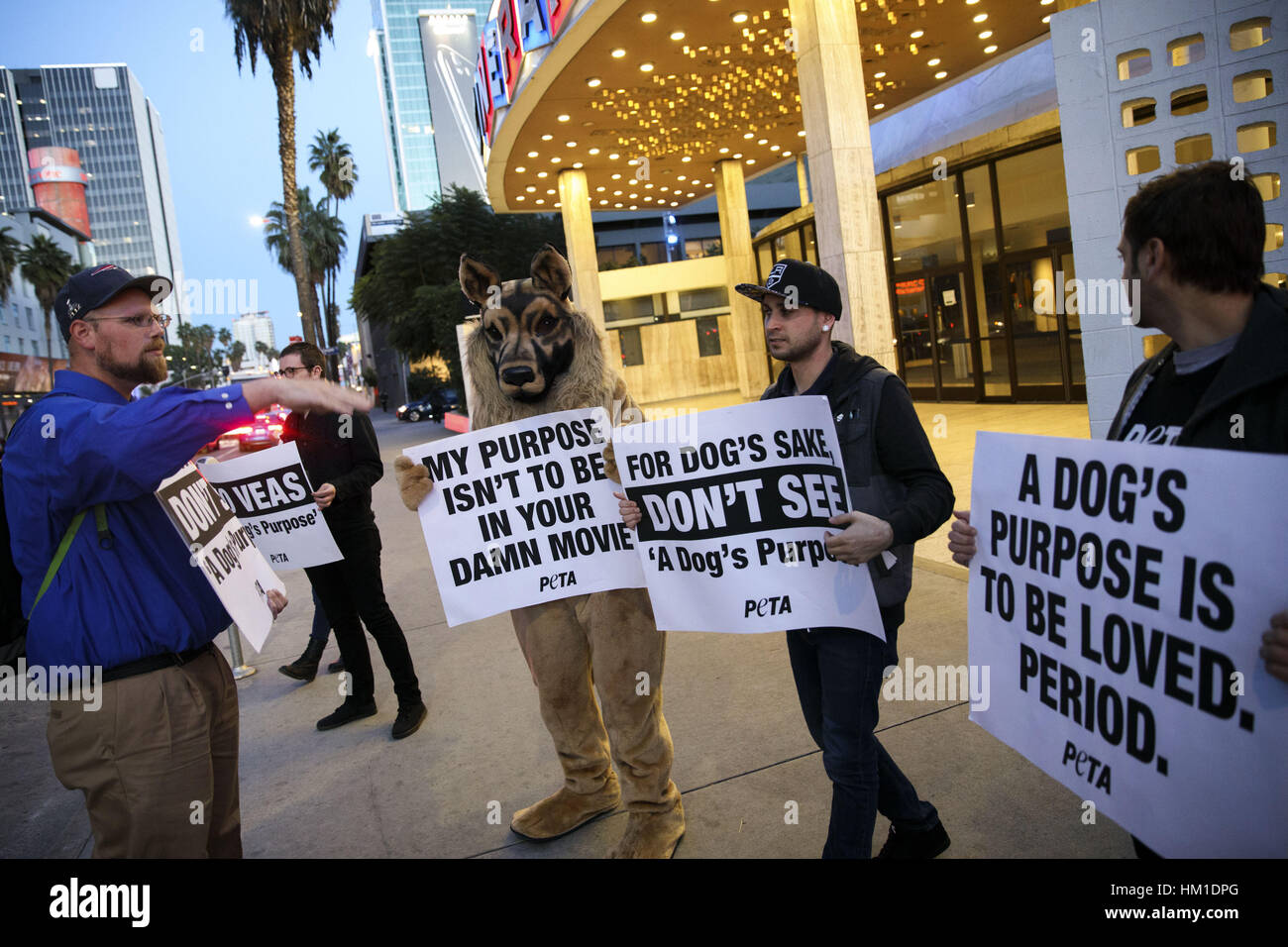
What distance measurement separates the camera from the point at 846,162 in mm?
8078

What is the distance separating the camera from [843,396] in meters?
2.50

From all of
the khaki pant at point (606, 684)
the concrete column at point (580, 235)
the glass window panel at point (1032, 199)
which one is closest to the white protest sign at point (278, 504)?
the khaki pant at point (606, 684)

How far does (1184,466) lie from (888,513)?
0.91 metres

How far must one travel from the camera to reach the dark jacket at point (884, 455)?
2.41 m

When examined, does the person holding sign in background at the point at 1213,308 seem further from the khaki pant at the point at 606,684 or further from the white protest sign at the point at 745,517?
the khaki pant at the point at 606,684

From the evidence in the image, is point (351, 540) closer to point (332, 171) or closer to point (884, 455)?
point (884, 455)

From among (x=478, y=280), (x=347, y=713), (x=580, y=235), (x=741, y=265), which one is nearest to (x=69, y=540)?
(x=478, y=280)

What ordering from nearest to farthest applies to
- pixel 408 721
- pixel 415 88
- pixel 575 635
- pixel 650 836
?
pixel 650 836 → pixel 575 635 → pixel 408 721 → pixel 415 88

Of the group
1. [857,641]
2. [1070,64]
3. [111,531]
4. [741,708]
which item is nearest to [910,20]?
[1070,64]

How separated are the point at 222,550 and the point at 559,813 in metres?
1.71
